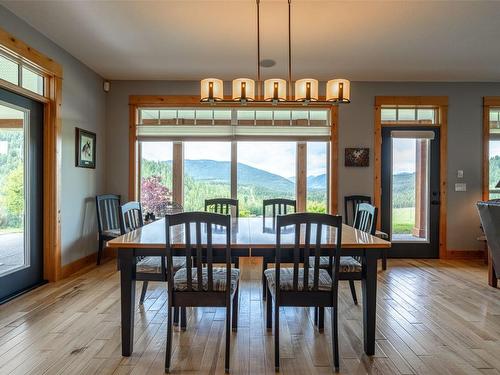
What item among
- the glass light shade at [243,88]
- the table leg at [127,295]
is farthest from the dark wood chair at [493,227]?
the table leg at [127,295]

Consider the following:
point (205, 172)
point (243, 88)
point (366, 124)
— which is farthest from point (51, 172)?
point (366, 124)

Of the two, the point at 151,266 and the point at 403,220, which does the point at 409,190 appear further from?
the point at 151,266

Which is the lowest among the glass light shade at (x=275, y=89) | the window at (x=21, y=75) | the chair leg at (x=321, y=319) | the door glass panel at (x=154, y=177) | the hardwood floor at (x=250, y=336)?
the hardwood floor at (x=250, y=336)

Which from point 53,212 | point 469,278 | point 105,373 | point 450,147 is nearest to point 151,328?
point 105,373

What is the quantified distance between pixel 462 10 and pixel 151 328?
378 cm

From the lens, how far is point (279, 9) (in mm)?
2861

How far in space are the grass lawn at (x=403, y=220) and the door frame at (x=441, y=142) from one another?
0.38m

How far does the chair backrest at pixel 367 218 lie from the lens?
2.64 m

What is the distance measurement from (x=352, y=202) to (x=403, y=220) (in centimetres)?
90

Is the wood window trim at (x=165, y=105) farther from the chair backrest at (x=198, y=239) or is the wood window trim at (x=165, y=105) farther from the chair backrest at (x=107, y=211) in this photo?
the chair backrest at (x=198, y=239)

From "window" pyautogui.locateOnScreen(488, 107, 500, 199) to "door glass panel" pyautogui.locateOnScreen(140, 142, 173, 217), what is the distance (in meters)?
4.90

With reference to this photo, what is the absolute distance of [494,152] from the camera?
16.1ft

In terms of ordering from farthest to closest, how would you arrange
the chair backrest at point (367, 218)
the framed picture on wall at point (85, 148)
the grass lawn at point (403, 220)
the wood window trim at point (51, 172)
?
1. the grass lawn at point (403, 220)
2. the framed picture on wall at point (85, 148)
3. the wood window trim at point (51, 172)
4. the chair backrest at point (367, 218)

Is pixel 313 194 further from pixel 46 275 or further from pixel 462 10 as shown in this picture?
pixel 46 275
